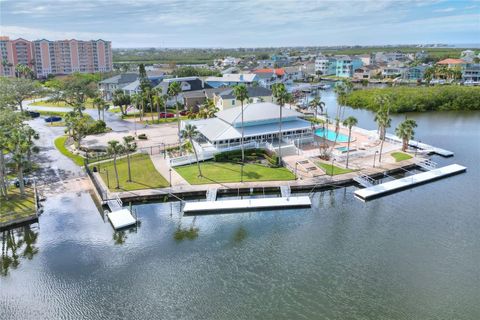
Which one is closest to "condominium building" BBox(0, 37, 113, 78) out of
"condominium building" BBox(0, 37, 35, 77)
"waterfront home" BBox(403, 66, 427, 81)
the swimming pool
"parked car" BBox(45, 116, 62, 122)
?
"condominium building" BBox(0, 37, 35, 77)

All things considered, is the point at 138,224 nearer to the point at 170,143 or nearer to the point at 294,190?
the point at 294,190

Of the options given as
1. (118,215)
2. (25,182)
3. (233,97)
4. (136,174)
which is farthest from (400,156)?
(25,182)

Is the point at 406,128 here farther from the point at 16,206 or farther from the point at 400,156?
the point at 16,206

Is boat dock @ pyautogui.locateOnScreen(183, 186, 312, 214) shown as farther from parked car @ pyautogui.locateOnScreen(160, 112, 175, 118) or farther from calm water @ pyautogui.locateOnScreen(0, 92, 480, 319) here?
parked car @ pyautogui.locateOnScreen(160, 112, 175, 118)

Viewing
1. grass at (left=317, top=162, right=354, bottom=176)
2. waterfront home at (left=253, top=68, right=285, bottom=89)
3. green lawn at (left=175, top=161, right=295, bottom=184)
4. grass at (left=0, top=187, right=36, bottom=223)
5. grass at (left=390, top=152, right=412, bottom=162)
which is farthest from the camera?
waterfront home at (left=253, top=68, right=285, bottom=89)

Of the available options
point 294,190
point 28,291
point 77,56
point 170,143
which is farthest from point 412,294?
point 77,56

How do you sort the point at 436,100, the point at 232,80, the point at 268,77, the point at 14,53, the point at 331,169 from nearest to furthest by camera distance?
the point at 331,169, the point at 436,100, the point at 232,80, the point at 268,77, the point at 14,53

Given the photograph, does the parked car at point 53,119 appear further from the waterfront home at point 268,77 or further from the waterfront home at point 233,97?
the waterfront home at point 268,77
